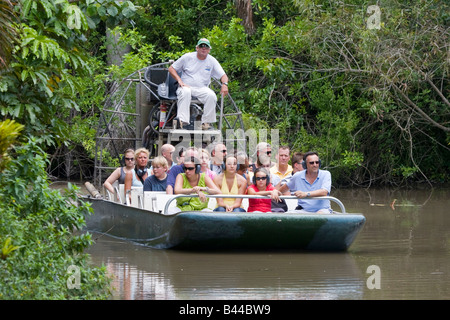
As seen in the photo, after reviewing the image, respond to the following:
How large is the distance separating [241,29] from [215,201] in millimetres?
9737

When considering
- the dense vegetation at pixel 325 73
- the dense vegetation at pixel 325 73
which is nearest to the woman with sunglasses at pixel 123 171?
the dense vegetation at pixel 325 73

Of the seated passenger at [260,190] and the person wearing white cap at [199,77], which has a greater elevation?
the person wearing white cap at [199,77]

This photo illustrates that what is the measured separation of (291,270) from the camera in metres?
9.32

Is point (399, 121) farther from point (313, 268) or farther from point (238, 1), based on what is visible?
point (313, 268)

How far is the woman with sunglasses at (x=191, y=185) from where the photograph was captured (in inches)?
424

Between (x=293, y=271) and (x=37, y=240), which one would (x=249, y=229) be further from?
(x=37, y=240)

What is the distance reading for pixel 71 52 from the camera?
952 centimetres

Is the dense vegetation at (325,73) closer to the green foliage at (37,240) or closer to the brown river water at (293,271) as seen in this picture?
the brown river water at (293,271)

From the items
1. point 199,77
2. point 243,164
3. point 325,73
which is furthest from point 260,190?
point 325,73

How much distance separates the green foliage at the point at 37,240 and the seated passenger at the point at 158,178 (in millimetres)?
3062

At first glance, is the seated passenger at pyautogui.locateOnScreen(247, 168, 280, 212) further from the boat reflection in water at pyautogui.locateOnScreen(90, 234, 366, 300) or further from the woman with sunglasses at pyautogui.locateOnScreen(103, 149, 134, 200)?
the woman with sunglasses at pyautogui.locateOnScreen(103, 149, 134, 200)

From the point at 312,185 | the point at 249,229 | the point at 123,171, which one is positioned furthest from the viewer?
the point at 123,171

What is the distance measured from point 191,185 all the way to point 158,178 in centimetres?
83

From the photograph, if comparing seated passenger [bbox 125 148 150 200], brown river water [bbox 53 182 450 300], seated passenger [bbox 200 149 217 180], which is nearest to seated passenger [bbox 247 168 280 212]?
brown river water [bbox 53 182 450 300]
